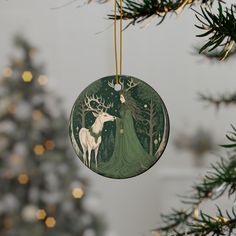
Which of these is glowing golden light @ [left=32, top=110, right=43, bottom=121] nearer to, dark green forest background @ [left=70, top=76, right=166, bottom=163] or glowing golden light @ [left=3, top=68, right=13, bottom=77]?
glowing golden light @ [left=3, top=68, right=13, bottom=77]

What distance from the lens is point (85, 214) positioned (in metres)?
2.11

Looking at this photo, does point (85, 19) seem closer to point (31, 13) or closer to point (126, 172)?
point (31, 13)

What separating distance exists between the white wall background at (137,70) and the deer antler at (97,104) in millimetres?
1638

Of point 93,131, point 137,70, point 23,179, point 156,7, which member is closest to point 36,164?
point 23,179

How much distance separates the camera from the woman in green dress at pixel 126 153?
54 centimetres

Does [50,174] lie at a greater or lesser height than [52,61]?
lesser

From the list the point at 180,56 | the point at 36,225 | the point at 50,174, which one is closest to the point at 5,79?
the point at 50,174

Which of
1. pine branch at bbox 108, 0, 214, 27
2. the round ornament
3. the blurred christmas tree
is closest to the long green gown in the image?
the round ornament

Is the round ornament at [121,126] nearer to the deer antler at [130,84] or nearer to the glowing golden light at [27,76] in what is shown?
the deer antler at [130,84]

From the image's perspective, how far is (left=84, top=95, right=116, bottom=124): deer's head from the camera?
1.79ft

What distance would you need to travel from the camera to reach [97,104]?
1.84 feet

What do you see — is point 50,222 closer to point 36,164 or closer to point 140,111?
point 36,164

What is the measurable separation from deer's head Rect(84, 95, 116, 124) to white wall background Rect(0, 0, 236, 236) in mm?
1639

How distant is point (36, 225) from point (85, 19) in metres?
0.91
